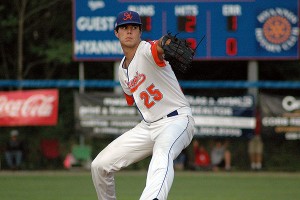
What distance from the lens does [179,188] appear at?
13.0 m

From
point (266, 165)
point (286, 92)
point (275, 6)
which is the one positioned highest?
point (275, 6)

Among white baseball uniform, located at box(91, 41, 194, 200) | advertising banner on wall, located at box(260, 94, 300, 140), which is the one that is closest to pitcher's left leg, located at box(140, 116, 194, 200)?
white baseball uniform, located at box(91, 41, 194, 200)

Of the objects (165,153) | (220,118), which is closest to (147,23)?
(220,118)

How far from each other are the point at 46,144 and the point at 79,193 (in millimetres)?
9084

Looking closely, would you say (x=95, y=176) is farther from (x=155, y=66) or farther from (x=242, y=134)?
(x=242, y=134)

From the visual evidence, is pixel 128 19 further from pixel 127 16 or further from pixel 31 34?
pixel 31 34


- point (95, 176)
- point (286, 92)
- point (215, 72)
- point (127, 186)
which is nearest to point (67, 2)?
point (215, 72)

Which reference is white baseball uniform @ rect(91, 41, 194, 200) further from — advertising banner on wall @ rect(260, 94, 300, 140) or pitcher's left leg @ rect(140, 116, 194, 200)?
advertising banner on wall @ rect(260, 94, 300, 140)

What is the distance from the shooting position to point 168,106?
271 inches

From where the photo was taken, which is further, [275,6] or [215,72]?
[215,72]

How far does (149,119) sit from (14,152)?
1312cm

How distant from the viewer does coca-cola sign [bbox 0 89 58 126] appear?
1938 cm

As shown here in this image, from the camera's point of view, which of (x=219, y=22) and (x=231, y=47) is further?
(x=231, y=47)

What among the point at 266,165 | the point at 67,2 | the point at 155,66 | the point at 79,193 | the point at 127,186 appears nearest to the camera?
the point at 155,66
